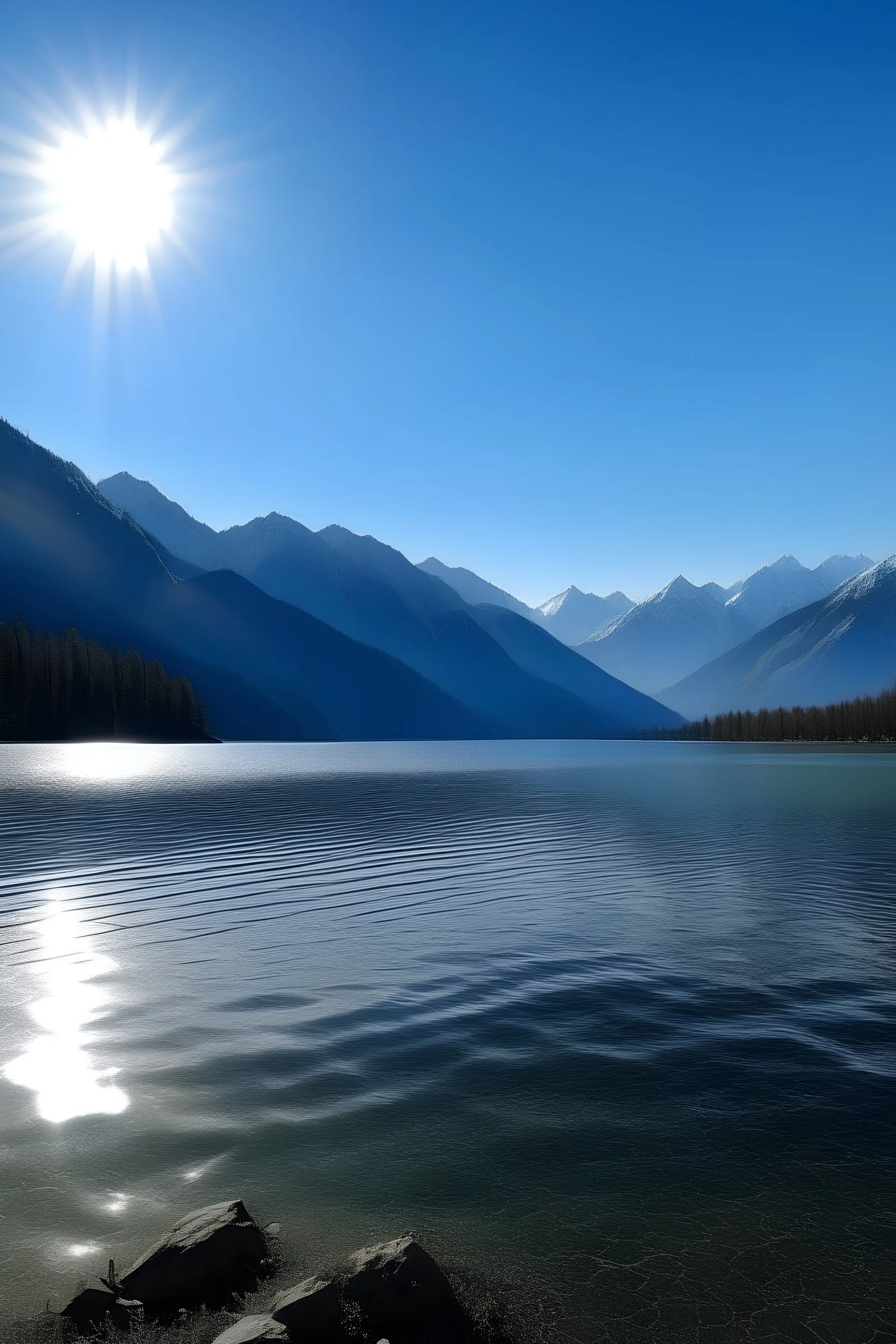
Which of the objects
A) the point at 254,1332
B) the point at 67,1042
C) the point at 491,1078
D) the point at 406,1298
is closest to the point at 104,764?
the point at 67,1042

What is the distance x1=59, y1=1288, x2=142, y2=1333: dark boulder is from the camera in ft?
21.7

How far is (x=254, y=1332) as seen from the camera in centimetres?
603

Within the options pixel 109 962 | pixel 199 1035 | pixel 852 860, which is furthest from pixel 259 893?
pixel 852 860

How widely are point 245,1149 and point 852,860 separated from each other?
104 ft

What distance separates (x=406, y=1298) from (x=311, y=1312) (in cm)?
77

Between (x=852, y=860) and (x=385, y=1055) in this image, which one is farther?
(x=852, y=860)

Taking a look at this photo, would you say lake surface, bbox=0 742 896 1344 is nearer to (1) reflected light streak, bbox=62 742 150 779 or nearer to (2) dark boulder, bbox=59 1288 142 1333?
(2) dark boulder, bbox=59 1288 142 1333

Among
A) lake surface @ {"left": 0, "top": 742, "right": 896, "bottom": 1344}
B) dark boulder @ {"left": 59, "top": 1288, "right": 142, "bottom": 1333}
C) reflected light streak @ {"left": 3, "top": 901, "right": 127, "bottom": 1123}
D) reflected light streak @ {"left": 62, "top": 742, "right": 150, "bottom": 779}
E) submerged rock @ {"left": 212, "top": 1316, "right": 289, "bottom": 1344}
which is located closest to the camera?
submerged rock @ {"left": 212, "top": 1316, "right": 289, "bottom": 1344}

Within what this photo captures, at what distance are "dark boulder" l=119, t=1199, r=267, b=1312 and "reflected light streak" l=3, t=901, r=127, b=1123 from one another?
1129 millimetres

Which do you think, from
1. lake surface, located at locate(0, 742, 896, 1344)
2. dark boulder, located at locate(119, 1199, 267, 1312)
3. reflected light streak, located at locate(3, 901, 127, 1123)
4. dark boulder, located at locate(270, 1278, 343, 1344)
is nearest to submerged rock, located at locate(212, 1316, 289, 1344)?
dark boulder, located at locate(270, 1278, 343, 1344)

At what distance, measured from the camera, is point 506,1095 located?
11531 mm

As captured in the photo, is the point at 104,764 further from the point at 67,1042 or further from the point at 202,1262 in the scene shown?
the point at 202,1262

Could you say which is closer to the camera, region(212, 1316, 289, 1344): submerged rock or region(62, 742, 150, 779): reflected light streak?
region(212, 1316, 289, 1344): submerged rock

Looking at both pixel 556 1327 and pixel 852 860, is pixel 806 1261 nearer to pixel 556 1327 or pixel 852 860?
pixel 556 1327
